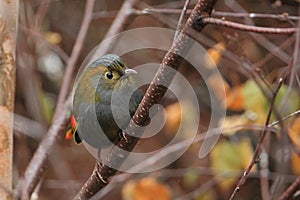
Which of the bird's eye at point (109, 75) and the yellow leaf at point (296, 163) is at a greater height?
the bird's eye at point (109, 75)

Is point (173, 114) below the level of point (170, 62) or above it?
below

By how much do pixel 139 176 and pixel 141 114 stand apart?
87.8 inches

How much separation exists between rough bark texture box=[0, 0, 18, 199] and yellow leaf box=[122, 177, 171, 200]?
5.19 ft

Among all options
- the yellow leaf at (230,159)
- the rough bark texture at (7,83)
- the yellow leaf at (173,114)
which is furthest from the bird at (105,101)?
the yellow leaf at (173,114)

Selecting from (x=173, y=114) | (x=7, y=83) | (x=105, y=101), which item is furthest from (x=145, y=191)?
(x=7, y=83)

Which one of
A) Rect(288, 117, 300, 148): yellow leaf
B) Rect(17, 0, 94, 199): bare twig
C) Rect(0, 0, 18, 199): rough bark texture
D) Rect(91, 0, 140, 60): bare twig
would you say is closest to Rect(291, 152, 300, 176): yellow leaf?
Rect(288, 117, 300, 148): yellow leaf

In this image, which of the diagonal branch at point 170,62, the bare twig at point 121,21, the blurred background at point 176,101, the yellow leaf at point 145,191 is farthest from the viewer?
the yellow leaf at point 145,191

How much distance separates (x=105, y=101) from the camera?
1.88 metres

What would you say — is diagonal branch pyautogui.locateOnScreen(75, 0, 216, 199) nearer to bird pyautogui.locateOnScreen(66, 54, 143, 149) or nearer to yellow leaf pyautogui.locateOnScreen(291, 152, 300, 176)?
bird pyautogui.locateOnScreen(66, 54, 143, 149)

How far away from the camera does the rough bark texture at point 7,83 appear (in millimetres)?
1745

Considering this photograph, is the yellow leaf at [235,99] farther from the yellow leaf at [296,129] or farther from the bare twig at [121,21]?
the bare twig at [121,21]

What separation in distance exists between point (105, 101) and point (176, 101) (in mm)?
1782

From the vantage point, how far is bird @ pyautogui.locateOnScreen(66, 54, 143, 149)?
176 centimetres

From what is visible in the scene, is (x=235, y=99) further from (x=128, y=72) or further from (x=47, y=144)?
(x=128, y=72)
